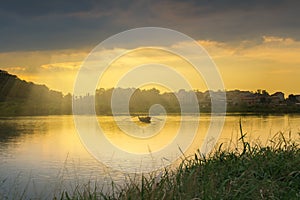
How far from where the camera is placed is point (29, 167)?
14.7 meters

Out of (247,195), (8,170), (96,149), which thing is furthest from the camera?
(96,149)

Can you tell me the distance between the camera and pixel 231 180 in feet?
15.9

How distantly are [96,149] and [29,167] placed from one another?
13.9ft

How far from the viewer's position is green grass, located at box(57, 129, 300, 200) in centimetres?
444

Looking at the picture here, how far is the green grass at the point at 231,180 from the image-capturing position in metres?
4.44

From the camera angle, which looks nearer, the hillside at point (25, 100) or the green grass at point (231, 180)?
the green grass at point (231, 180)

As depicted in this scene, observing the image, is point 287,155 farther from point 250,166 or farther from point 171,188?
point 171,188

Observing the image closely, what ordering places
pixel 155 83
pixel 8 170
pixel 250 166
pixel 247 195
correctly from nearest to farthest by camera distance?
pixel 247 195, pixel 250 166, pixel 8 170, pixel 155 83

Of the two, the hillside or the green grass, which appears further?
the hillside

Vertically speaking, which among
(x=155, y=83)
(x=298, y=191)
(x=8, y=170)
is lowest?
(x=8, y=170)

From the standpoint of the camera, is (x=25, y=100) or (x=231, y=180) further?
(x=25, y=100)

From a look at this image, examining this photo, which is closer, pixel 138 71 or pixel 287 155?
pixel 287 155

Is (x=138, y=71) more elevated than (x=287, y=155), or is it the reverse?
(x=138, y=71)

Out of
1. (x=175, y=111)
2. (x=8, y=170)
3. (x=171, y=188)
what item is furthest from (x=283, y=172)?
(x=175, y=111)
